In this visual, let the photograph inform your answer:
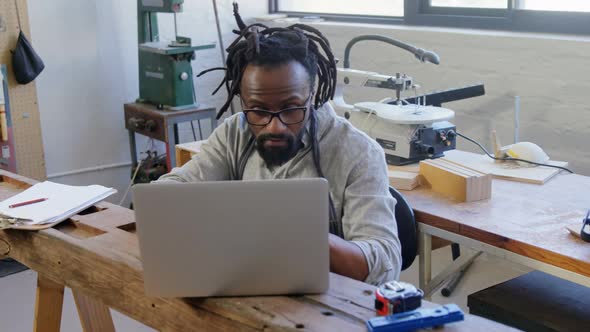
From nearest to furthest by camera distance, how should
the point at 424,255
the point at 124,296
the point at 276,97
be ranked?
the point at 124,296
the point at 276,97
the point at 424,255

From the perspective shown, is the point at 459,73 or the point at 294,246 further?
the point at 459,73

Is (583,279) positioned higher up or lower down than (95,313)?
higher up

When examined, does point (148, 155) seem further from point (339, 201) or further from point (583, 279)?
point (583, 279)

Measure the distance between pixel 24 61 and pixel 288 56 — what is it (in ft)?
7.15

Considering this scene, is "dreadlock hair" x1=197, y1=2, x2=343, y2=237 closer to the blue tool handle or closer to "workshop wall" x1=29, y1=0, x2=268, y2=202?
the blue tool handle

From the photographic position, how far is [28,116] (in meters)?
3.47

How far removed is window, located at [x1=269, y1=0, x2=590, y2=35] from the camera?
2938mm

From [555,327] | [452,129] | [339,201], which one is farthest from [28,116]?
[555,327]

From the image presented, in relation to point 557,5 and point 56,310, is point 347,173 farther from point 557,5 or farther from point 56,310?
point 557,5

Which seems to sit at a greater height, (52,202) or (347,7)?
(347,7)

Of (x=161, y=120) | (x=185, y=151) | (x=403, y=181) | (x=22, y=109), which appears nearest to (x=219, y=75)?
(x=161, y=120)

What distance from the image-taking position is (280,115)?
1540 millimetres

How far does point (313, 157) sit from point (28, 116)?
89.5 inches

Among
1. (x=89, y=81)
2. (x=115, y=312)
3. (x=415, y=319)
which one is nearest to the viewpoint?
(x=415, y=319)
